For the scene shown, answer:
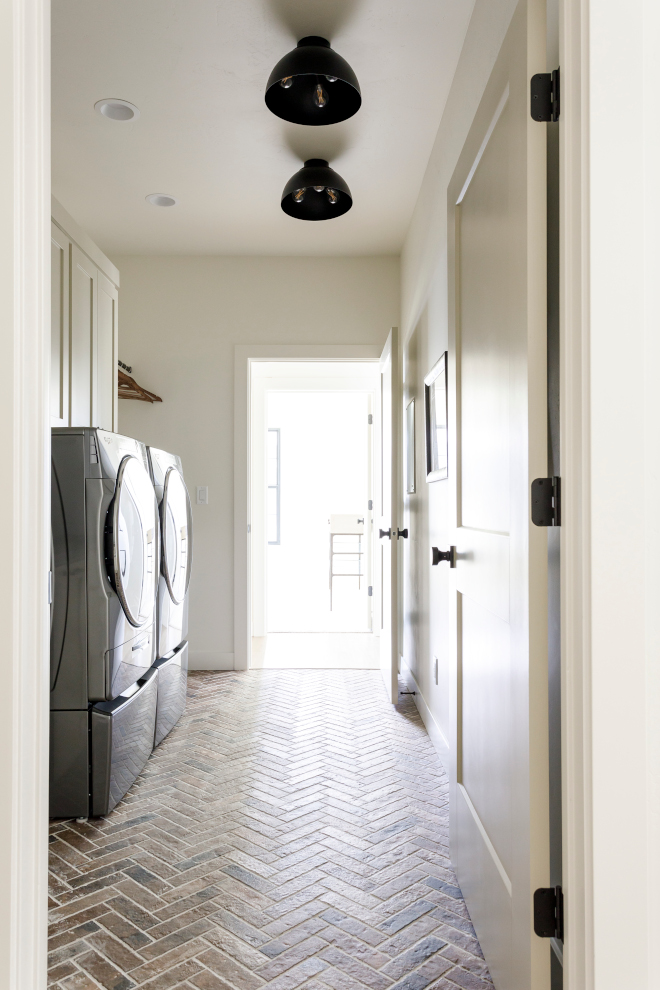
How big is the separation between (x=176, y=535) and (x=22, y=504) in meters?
2.37

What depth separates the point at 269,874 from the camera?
196cm

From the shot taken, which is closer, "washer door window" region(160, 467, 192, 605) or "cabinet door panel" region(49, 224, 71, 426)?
"cabinet door panel" region(49, 224, 71, 426)

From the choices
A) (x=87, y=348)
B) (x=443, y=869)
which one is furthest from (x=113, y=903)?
(x=87, y=348)

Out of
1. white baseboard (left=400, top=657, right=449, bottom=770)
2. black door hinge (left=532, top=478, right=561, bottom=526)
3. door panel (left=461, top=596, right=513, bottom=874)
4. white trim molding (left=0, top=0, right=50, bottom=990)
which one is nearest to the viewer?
white trim molding (left=0, top=0, right=50, bottom=990)

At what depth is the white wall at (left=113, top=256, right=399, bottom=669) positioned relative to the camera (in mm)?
4480

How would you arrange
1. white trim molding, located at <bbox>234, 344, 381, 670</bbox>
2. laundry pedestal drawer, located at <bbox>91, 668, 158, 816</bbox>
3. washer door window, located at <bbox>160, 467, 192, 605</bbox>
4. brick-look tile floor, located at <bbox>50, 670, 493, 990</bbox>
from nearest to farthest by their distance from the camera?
1. brick-look tile floor, located at <bbox>50, 670, 493, 990</bbox>
2. laundry pedestal drawer, located at <bbox>91, 668, 158, 816</bbox>
3. washer door window, located at <bbox>160, 467, 192, 605</bbox>
4. white trim molding, located at <bbox>234, 344, 381, 670</bbox>

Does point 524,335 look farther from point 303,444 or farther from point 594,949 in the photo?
point 303,444

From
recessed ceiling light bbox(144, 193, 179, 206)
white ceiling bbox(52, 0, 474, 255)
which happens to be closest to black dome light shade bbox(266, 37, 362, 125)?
white ceiling bbox(52, 0, 474, 255)

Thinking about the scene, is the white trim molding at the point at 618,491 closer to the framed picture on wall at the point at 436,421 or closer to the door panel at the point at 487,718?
the door panel at the point at 487,718

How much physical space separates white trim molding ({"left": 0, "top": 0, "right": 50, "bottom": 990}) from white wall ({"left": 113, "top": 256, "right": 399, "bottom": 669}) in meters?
3.53

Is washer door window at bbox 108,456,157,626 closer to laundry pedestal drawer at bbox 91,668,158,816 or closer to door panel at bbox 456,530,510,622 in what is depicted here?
laundry pedestal drawer at bbox 91,668,158,816

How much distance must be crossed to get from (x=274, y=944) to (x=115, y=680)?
1042 mm

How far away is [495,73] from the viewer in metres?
1.43

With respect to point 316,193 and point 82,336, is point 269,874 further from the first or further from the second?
point 316,193
